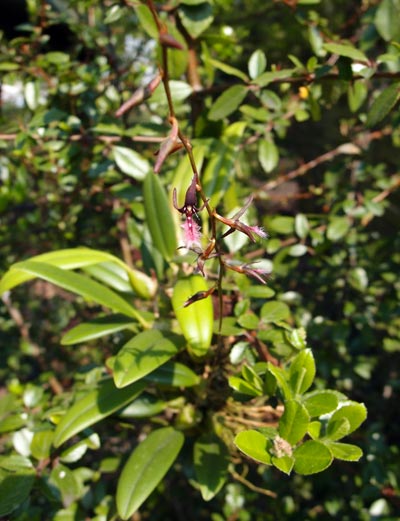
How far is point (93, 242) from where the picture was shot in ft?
5.67

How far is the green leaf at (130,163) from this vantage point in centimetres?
115

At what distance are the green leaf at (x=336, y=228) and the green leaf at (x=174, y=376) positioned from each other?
1.69ft

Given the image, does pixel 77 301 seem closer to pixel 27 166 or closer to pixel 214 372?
pixel 27 166

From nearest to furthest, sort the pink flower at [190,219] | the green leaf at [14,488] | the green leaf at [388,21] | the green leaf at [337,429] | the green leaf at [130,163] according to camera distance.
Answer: the pink flower at [190,219]
the green leaf at [337,429]
the green leaf at [14,488]
the green leaf at [388,21]
the green leaf at [130,163]

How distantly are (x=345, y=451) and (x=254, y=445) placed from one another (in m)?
0.12

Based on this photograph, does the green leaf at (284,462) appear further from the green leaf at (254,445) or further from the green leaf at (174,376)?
the green leaf at (174,376)

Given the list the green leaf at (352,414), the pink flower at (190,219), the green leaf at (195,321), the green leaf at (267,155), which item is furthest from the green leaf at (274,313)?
the green leaf at (267,155)

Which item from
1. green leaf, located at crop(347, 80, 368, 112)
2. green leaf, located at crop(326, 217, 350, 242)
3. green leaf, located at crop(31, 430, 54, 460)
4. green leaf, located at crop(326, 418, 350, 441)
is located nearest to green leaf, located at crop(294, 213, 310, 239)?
green leaf, located at crop(326, 217, 350, 242)

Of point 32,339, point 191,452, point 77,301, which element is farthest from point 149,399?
point 32,339

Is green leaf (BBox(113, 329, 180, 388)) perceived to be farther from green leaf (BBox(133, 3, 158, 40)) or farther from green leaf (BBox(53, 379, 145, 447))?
green leaf (BBox(133, 3, 158, 40))

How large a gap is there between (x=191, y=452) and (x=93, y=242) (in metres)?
0.88

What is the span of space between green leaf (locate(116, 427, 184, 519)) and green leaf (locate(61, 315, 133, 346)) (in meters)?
0.21

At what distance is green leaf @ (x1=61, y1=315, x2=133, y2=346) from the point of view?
33.6 inches

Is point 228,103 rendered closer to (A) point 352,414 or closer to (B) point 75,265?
(B) point 75,265
